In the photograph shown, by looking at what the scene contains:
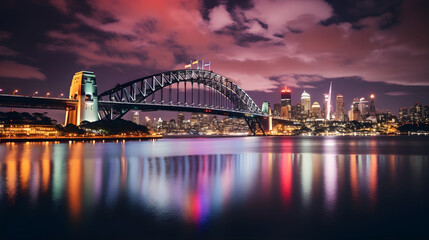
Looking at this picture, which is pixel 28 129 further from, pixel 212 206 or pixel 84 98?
pixel 212 206

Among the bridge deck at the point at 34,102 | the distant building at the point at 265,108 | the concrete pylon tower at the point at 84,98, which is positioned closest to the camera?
the bridge deck at the point at 34,102

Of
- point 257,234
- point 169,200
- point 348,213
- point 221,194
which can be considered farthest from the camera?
point 221,194

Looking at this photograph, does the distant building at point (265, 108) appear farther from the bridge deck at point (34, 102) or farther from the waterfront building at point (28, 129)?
the waterfront building at point (28, 129)

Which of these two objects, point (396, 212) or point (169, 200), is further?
point (169, 200)

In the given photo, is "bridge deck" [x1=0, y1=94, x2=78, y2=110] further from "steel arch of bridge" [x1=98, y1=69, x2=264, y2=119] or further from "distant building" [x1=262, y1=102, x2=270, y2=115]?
"distant building" [x1=262, y1=102, x2=270, y2=115]

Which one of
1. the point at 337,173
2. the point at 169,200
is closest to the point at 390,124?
the point at 337,173

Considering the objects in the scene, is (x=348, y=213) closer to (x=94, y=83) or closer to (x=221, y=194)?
(x=221, y=194)

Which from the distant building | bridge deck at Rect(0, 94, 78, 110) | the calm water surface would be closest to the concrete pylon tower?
bridge deck at Rect(0, 94, 78, 110)

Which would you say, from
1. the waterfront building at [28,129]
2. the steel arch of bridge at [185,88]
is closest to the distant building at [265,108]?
the steel arch of bridge at [185,88]
